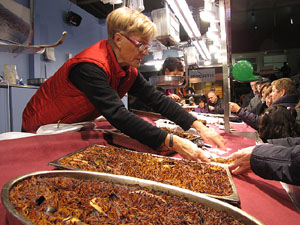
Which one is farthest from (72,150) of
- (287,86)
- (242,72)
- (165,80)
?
(287,86)

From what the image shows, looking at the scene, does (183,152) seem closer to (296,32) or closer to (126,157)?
(126,157)

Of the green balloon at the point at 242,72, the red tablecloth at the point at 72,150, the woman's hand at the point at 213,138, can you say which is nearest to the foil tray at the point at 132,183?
the red tablecloth at the point at 72,150

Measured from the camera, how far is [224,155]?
1.66m

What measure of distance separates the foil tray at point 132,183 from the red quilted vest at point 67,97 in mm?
747

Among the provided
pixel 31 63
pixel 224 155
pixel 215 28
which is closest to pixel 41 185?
pixel 224 155

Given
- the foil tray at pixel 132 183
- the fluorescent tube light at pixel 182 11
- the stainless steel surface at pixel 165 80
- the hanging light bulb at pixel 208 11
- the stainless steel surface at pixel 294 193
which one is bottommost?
the stainless steel surface at pixel 294 193

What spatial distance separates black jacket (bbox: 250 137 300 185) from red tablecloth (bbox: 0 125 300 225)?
0.07 m

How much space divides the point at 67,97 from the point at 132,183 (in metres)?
0.96

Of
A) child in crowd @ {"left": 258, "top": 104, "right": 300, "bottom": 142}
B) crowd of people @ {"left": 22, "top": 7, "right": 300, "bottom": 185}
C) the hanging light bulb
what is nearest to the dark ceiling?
the hanging light bulb

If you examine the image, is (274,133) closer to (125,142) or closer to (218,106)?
(125,142)

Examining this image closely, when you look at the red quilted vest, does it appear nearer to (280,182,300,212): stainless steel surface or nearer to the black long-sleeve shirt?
the black long-sleeve shirt

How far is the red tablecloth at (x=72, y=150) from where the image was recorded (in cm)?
84

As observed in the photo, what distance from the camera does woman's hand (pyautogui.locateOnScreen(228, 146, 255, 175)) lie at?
1186 millimetres

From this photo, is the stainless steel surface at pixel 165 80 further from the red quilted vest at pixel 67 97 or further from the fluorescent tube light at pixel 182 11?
the red quilted vest at pixel 67 97
